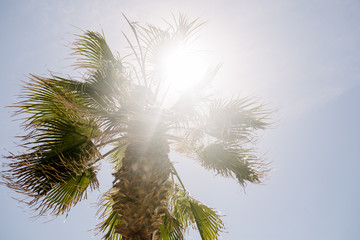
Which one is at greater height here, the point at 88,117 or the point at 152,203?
the point at 88,117

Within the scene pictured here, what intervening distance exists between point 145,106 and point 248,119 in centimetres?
201

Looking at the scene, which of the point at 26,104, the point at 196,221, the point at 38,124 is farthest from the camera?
the point at 196,221

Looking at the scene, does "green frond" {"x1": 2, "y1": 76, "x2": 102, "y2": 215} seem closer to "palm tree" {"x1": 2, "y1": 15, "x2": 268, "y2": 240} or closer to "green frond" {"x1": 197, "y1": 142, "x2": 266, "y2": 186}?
"palm tree" {"x1": 2, "y1": 15, "x2": 268, "y2": 240}

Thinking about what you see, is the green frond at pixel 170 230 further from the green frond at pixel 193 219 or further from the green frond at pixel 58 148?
the green frond at pixel 58 148

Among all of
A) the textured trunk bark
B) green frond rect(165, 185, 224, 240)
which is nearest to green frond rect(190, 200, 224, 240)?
green frond rect(165, 185, 224, 240)

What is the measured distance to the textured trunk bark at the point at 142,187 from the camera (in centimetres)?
331

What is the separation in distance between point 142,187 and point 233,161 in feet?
6.14

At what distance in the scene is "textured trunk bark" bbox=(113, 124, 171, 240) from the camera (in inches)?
130

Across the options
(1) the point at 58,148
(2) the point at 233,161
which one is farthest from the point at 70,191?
(2) the point at 233,161

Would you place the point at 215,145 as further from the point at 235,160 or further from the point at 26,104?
the point at 26,104

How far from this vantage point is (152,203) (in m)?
3.54

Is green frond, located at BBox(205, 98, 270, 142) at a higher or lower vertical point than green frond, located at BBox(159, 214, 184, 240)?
higher

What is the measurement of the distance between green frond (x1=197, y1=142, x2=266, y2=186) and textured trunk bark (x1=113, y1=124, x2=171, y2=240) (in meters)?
0.96

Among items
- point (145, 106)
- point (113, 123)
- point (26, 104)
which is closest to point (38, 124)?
point (26, 104)
